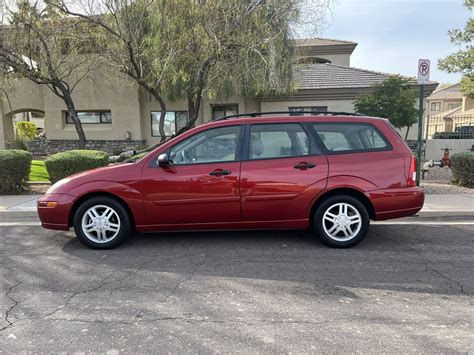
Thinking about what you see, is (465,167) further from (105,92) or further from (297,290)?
(105,92)

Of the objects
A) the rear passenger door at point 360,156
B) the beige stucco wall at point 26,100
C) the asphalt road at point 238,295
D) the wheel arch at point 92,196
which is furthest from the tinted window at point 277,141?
the beige stucco wall at point 26,100

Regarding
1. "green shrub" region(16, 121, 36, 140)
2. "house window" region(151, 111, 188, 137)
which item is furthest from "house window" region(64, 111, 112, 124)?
"green shrub" region(16, 121, 36, 140)

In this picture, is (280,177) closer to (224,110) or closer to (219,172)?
(219,172)

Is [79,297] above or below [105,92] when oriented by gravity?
below

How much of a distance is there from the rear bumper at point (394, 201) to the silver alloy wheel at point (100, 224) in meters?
3.32

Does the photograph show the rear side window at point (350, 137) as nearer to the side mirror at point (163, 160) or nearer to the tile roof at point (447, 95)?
the side mirror at point (163, 160)

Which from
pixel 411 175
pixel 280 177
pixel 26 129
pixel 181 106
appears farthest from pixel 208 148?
pixel 26 129

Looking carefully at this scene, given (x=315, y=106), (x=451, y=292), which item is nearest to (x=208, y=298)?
(x=451, y=292)

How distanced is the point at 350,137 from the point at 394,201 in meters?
1.00

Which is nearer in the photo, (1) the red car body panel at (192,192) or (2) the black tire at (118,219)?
Answer: (1) the red car body panel at (192,192)

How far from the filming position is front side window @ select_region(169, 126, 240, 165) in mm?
4797

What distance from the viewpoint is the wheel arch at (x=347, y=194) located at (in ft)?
15.6

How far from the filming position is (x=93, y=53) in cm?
1195

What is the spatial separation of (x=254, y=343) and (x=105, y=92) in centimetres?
1708
